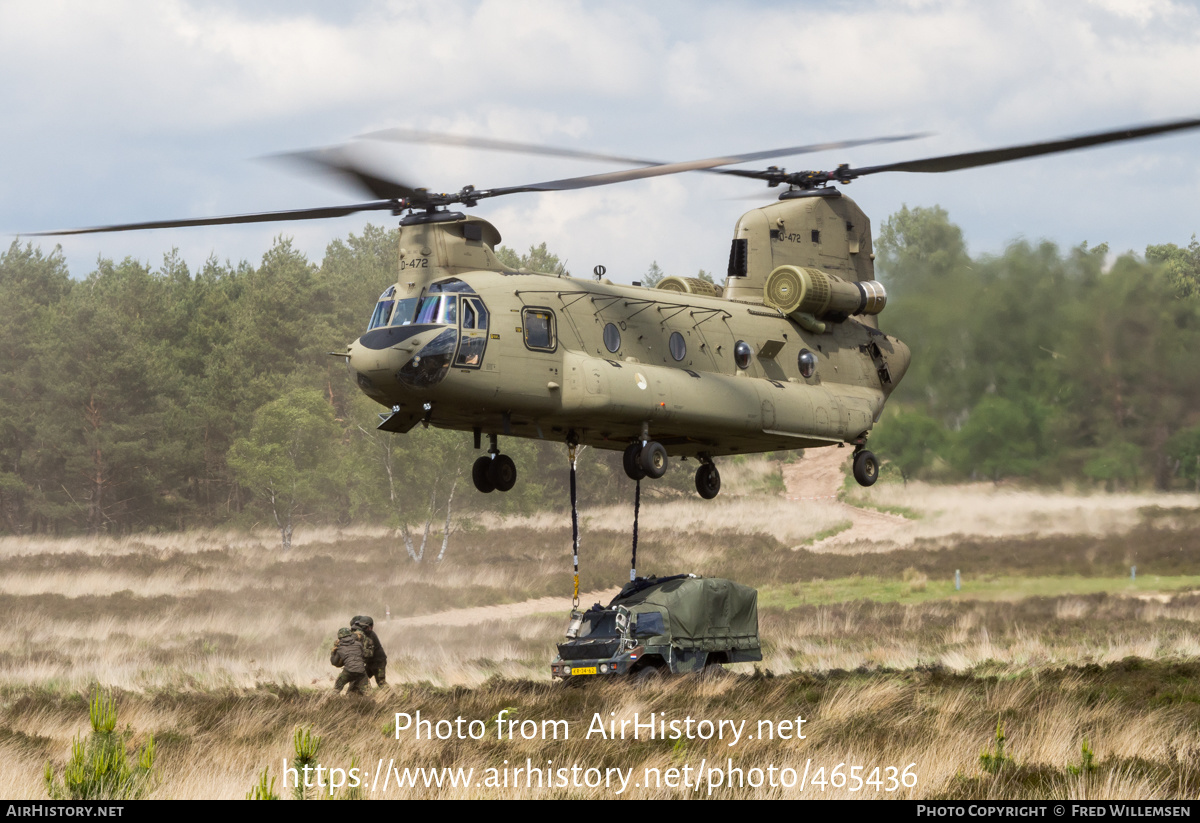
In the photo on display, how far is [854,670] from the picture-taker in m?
24.9

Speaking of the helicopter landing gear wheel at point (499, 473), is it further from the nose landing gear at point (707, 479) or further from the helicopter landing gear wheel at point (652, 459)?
the nose landing gear at point (707, 479)

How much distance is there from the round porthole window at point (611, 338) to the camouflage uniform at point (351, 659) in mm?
6024

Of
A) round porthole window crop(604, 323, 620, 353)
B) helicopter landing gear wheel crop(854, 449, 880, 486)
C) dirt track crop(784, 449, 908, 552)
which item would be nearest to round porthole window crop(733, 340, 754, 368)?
round porthole window crop(604, 323, 620, 353)

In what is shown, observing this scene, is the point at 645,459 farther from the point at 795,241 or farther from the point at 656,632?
the point at 795,241

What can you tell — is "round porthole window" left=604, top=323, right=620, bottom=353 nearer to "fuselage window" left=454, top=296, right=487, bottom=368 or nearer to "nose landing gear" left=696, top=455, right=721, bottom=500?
"fuselage window" left=454, top=296, right=487, bottom=368

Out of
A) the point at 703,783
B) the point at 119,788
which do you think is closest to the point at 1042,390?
the point at 703,783

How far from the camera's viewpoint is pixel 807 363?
75.5ft

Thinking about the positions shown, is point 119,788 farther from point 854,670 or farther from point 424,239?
point 854,670

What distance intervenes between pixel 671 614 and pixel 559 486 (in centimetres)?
4597

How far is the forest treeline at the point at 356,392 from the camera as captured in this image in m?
31.8

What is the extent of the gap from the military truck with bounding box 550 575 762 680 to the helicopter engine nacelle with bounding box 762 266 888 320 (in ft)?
16.8

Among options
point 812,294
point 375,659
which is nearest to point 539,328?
point 812,294

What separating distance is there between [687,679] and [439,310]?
6.74 meters

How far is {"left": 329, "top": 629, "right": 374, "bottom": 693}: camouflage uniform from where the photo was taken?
20.8 metres
